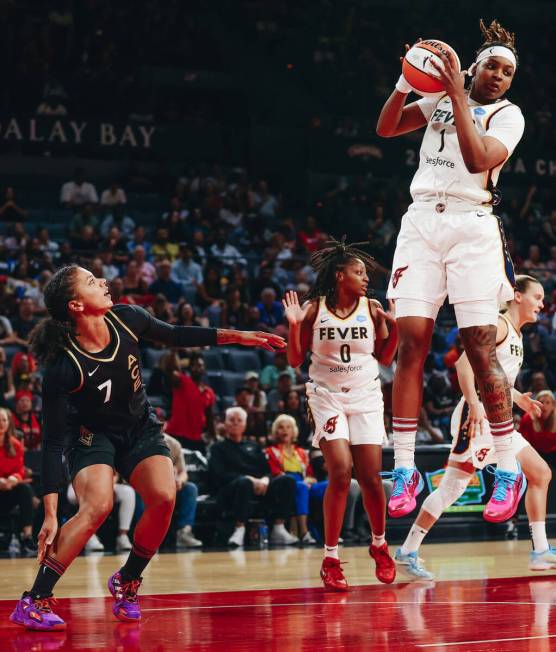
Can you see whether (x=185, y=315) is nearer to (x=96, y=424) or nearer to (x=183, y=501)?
(x=183, y=501)

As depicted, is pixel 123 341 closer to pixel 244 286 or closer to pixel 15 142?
pixel 244 286

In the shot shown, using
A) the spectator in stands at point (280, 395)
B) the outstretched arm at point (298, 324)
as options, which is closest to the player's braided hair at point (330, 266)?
the outstretched arm at point (298, 324)

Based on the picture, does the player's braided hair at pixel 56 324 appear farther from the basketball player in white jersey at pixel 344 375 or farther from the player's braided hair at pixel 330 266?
the player's braided hair at pixel 330 266

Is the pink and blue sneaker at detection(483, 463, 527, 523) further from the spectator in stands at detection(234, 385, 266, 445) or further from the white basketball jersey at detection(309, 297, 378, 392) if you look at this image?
the spectator in stands at detection(234, 385, 266, 445)

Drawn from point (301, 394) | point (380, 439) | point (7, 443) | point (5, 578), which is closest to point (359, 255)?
point (380, 439)

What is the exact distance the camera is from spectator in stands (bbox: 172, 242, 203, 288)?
16406mm

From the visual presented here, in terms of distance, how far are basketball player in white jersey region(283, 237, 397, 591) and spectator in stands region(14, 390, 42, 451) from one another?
4708 mm

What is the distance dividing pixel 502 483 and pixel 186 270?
435 inches

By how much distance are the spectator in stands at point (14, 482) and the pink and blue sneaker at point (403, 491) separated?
221 inches

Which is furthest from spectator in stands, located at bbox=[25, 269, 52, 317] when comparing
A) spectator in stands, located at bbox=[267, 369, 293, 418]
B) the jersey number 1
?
the jersey number 1

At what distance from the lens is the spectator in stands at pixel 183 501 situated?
11180 millimetres

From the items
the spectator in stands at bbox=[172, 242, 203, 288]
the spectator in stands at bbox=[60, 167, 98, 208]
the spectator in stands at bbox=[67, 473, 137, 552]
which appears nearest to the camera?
the spectator in stands at bbox=[67, 473, 137, 552]

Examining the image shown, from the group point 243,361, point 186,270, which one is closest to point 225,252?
point 186,270

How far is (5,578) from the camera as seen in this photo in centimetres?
823
